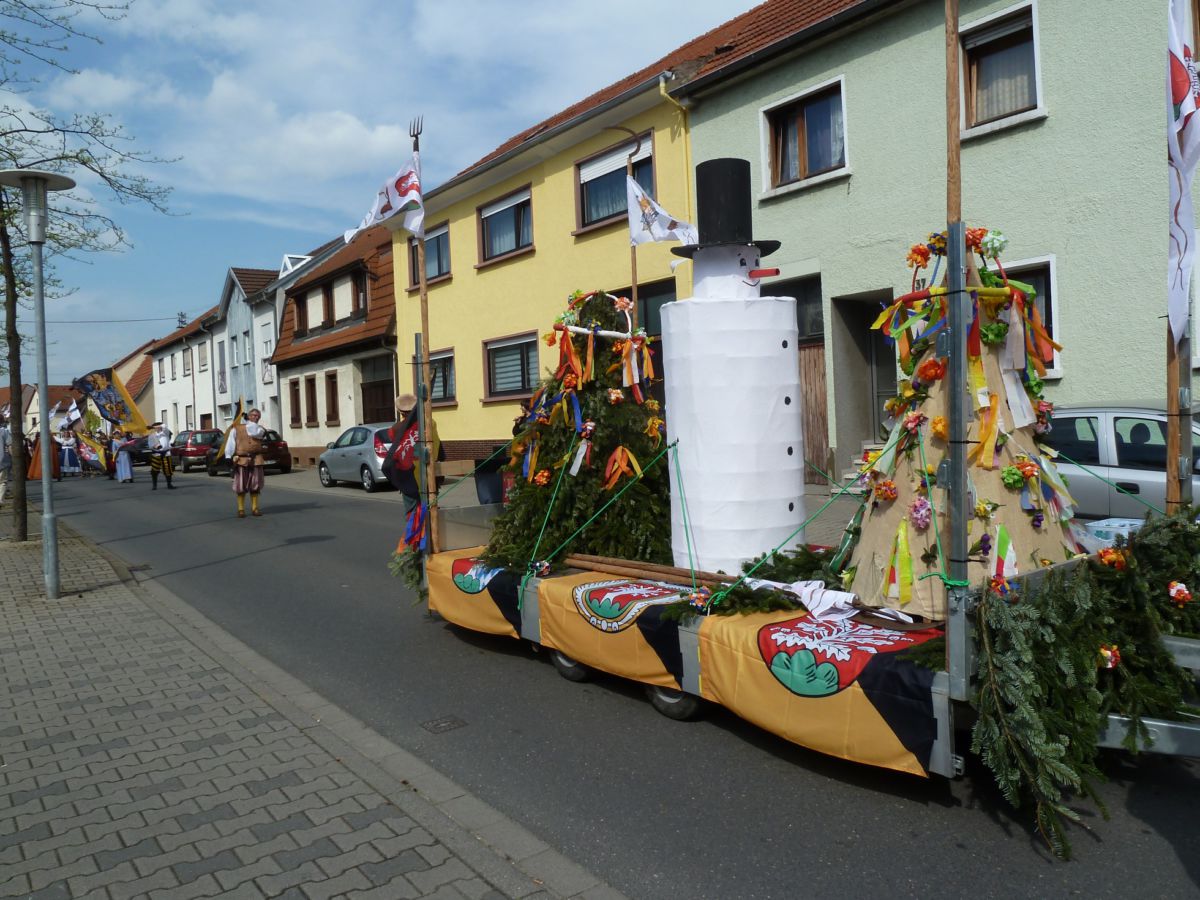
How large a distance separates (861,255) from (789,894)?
11412mm

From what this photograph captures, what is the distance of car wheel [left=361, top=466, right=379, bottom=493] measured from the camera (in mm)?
20688

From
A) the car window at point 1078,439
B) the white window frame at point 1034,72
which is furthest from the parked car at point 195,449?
the car window at point 1078,439

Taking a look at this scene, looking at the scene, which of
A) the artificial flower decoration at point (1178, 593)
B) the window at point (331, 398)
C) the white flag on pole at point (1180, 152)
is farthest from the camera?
the window at point (331, 398)

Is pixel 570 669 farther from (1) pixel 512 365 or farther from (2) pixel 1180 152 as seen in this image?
(1) pixel 512 365

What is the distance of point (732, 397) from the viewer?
18.3ft

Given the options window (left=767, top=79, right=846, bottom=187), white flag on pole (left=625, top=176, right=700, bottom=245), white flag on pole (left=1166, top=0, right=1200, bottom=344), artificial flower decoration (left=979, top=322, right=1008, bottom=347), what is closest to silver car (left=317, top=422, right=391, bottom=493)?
window (left=767, top=79, right=846, bottom=187)

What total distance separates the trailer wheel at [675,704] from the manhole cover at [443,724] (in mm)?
1064

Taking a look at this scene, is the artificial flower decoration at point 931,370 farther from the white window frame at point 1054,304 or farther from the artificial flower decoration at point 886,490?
the white window frame at point 1054,304

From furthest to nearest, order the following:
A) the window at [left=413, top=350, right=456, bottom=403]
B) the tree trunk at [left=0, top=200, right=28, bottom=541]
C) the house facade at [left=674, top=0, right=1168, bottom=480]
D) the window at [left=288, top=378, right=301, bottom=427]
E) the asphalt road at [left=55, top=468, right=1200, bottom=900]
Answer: the window at [left=288, top=378, right=301, bottom=427]
the window at [left=413, top=350, right=456, bottom=403]
the tree trunk at [left=0, top=200, right=28, bottom=541]
the house facade at [left=674, top=0, right=1168, bottom=480]
the asphalt road at [left=55, top=468, right=1200, bottom=900]

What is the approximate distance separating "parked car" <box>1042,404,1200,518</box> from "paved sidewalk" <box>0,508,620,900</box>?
20.3 ft

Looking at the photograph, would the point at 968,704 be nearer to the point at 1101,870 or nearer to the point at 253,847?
the point at 1101,870

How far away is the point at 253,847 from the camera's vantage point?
143 inches

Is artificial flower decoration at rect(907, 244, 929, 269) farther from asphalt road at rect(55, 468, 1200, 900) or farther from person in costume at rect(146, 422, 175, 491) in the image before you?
person in costume at rect(146, 422, 175, 491)

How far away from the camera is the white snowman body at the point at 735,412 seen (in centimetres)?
557
